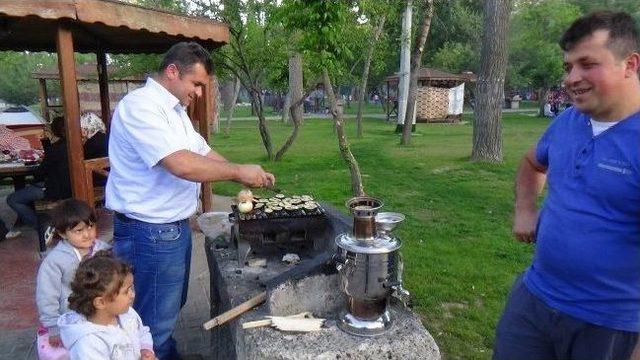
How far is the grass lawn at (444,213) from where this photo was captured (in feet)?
13.6

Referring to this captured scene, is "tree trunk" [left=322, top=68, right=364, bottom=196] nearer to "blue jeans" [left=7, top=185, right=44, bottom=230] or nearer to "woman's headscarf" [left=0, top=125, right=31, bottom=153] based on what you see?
"blue jeans" [left=7, top=185, right=44, bottom=230]

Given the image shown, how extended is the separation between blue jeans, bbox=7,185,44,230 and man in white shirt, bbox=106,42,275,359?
432 cm

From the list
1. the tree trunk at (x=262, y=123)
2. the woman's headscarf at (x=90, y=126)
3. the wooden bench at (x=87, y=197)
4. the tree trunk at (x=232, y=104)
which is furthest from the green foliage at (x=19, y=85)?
the wooden bench at (x=87, y=197)

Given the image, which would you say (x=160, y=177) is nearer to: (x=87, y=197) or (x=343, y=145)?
(x=87, y=197)

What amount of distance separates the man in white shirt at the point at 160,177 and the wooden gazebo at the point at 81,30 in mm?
408

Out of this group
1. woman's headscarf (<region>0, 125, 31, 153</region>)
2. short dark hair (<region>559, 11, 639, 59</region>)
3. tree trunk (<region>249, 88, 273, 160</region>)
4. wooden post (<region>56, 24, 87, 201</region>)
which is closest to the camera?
short dark hair (<region>559, 11, 639, 59</region>)

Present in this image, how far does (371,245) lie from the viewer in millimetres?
2238

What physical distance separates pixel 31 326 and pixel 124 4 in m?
2.95

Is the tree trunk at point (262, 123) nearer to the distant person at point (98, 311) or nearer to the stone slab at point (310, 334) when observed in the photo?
the stone slab at point (310, 334)

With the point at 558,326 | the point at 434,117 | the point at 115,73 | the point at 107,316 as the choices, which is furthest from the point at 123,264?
the point at 434,117

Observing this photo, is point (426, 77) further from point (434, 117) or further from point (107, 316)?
point (107, 316)

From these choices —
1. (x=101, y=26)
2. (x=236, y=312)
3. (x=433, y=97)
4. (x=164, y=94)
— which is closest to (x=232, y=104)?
(x=433, y=97)

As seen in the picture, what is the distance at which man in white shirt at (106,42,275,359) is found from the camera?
101 inches

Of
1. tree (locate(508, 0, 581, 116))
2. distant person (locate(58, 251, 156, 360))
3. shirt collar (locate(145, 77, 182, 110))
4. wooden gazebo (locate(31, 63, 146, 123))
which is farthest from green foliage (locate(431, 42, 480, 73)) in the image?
distant person (locate(58, 251, 156, 360))
